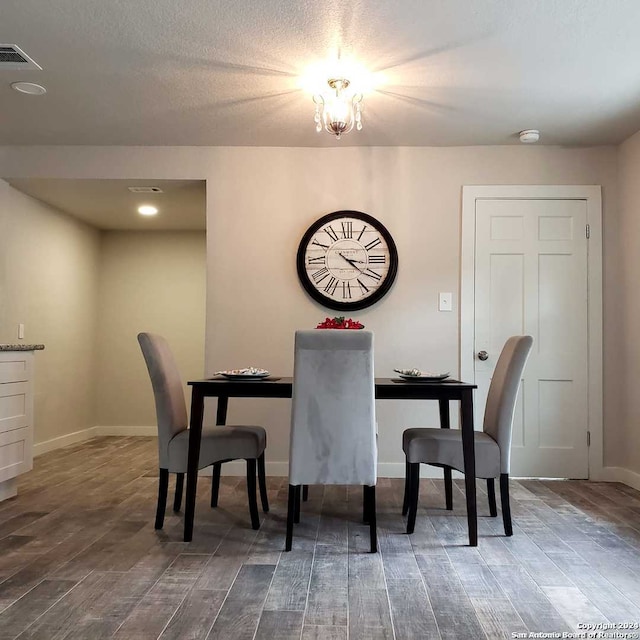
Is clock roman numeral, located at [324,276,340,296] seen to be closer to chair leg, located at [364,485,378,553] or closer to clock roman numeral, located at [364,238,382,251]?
clock roman numeral, located at [364,238,382,251]

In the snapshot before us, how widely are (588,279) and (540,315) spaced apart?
42 cm

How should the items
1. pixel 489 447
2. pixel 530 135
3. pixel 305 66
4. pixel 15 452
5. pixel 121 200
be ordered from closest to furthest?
pixel 489 447 → pixel 305 66 → pixel 15 452 → pixel 530 135 → pixel 121 200

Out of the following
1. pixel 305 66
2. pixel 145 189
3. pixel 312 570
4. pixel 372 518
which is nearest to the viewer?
pixel 312 570

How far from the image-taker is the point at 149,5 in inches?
96.5

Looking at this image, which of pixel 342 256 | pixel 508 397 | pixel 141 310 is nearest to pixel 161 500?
pixel 508 397

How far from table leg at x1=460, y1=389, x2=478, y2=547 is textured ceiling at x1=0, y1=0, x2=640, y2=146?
1.65 metres

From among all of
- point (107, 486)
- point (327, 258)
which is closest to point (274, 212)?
point (327, 258)

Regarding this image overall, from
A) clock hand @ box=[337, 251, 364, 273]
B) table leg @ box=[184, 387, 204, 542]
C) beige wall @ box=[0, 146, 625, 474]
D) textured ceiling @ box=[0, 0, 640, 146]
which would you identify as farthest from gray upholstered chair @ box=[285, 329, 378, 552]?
clock hand @ box=[337, 251, 364, 273]

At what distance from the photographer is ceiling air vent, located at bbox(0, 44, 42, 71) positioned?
2809 mm

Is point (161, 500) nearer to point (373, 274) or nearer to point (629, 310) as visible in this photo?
point (373, 274)

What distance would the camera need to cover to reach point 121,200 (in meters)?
4.85

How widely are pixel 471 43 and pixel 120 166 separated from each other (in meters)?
2.64

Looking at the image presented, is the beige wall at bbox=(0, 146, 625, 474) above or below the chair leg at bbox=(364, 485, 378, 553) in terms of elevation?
above

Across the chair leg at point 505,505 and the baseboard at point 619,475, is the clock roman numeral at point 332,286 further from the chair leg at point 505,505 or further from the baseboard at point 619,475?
the baseboard at point 619,475
